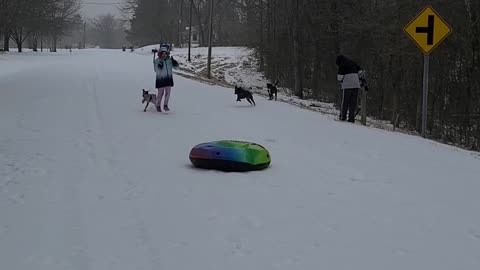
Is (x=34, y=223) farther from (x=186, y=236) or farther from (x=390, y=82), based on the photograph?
(x=390, y=82)

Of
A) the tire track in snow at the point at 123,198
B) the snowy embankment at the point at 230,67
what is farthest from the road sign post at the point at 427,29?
the snowy embankment at the point at 230,67

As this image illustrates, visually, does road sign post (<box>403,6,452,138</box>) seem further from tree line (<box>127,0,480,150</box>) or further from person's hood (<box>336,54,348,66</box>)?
tree line (<box>127,0,480,150</box>)

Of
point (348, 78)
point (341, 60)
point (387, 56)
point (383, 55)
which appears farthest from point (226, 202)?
point (387, 56)

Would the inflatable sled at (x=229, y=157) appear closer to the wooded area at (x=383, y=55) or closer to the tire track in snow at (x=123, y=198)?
the tire track in snow at (x=123, y=198)

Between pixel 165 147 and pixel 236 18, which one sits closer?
pixel 165 147

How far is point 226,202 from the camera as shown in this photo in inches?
269

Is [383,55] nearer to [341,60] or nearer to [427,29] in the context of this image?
[341,60]

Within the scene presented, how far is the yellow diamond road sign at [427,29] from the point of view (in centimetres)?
1427

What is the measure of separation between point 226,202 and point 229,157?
174 cm

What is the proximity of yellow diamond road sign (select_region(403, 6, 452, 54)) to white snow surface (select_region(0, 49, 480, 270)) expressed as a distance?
9.55ft

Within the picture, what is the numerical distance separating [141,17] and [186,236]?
103986mm

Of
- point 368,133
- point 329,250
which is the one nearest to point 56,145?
point 329,250

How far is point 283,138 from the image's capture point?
39.5 feet

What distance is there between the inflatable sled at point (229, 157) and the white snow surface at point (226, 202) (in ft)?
0.51
